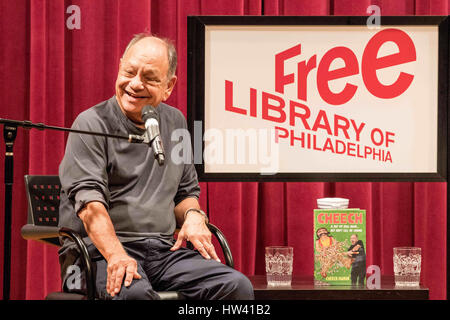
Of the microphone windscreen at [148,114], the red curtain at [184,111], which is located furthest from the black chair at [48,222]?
the red curtain at [184,111]

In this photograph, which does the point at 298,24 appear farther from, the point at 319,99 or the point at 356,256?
the point at 356,256

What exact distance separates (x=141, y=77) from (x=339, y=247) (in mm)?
951

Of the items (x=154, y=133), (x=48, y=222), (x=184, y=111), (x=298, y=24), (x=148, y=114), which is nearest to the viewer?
(x=154, y=133)

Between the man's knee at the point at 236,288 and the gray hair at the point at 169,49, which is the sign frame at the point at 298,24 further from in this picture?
the man's knee at the point at 236,288

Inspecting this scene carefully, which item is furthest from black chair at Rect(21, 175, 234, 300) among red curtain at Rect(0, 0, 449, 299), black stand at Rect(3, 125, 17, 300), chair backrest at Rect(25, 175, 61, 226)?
red curtain at Rect(0, 0, 449, 299)

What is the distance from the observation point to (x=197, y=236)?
2.00 metres

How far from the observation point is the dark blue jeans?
187 cm

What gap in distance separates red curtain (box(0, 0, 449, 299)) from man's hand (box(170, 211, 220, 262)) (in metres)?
0.85

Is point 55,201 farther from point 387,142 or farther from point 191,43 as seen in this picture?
point 387,142

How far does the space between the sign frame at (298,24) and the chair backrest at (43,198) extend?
1.81ft

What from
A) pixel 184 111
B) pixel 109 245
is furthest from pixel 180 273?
pixel 184 111

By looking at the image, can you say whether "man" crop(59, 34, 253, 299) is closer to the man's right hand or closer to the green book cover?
the man's right hand

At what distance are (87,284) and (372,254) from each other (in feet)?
5.19
